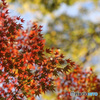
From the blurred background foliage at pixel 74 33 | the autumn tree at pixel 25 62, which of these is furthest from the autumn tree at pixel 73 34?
the autumn tree at pixel 25 62

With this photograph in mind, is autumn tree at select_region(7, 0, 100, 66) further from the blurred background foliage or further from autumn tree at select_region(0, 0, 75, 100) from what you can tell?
autumn tree at select_region(0, 0, 75, 100)

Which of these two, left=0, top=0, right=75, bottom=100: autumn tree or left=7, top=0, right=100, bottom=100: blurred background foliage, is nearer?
left=0, top=0, right=75, bottom=100: autumn tree

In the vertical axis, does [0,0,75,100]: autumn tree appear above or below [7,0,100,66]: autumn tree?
below

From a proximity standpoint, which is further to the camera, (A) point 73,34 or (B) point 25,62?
(A) point 73,34

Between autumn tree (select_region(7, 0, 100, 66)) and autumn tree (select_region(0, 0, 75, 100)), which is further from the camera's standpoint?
autumn tree (select_region(7, 0, 100, 66))

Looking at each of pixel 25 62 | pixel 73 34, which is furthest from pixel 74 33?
pixel 25 62

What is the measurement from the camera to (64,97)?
7.05m

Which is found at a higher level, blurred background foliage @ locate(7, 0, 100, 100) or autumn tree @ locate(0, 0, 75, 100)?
blurred background foliage @ locate(7, 0, 100, 100)

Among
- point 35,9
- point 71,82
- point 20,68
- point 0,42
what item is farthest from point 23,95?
point 35,9

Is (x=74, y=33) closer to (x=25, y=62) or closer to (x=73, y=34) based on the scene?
(x=73, y=34)

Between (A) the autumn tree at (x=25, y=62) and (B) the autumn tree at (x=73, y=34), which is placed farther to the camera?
(B) the autumn tree at (x=73, y=34)

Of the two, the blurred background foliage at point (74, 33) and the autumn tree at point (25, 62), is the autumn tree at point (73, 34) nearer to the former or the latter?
the blurred background foliage at point (74, 33)

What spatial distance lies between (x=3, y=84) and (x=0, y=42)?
3.74 ft

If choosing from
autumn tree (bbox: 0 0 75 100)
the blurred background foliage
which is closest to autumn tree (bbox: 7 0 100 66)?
the blurred background foliage
